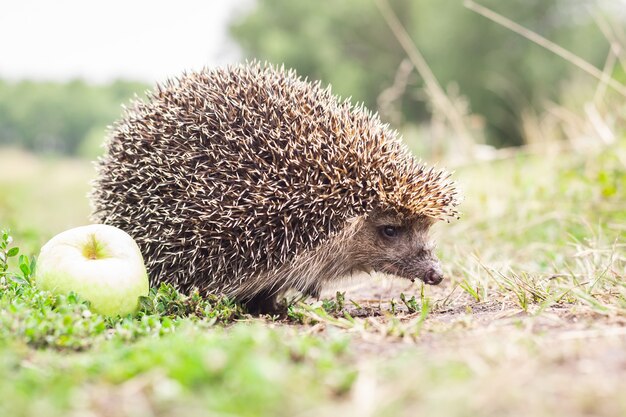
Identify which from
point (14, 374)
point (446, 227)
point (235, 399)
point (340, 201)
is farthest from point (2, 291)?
point (446, 227)

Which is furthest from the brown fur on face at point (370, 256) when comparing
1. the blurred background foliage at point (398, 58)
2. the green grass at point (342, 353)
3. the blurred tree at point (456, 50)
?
the blurred tree at point (456, 50)

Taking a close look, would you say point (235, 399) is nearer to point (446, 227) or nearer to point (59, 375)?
point (59, 375)

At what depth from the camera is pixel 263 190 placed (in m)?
5.83

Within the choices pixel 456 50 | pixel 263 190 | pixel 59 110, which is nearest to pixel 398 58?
pixel 456 50

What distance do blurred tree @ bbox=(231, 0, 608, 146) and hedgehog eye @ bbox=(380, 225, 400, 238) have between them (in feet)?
91.2

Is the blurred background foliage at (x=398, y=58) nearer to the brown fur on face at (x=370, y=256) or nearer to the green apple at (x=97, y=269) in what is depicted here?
the brown fur on face at (x=370, y=256)

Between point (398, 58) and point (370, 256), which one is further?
point (398, 58)

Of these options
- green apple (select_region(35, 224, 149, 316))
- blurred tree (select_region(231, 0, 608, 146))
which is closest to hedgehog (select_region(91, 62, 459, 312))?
green apple (select_region(35, 224, 149, 316))

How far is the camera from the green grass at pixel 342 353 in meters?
2.74

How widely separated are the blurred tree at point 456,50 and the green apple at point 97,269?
29.5 m

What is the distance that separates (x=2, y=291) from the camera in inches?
205

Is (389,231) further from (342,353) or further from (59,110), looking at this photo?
(59,110)

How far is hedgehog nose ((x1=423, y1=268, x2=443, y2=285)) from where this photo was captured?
244 inches

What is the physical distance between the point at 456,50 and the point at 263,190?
132 feet
